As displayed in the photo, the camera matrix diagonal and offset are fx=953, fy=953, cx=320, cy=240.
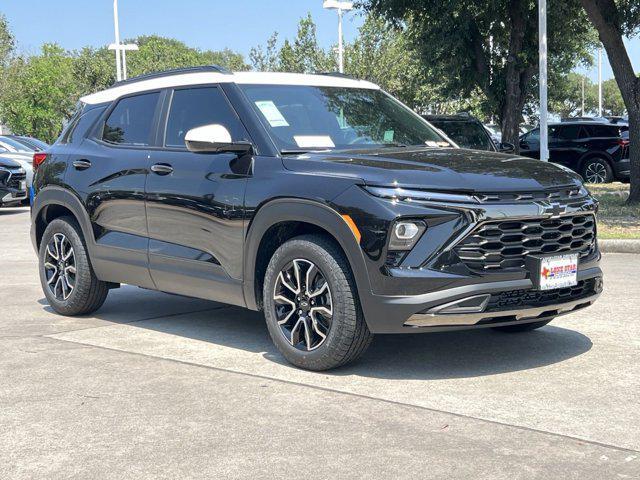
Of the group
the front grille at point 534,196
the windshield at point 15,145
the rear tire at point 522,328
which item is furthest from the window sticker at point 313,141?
the windshield at point 15,145

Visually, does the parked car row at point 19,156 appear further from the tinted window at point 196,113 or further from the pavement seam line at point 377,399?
Result: the pavement seam line at point 377,399

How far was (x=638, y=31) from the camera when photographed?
59.0 ft

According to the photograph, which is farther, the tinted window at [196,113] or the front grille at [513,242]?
the tinted window at [196,113]

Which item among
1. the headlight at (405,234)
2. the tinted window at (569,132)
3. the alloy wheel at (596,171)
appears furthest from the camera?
the tinted window at (569,132)

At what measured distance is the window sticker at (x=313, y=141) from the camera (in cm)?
607

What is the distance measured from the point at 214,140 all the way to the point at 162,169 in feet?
2.58

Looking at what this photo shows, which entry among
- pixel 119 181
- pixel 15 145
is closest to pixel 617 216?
pixel 119 181

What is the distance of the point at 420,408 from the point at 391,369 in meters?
0.86

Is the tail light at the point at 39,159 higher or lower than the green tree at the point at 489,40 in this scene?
lower

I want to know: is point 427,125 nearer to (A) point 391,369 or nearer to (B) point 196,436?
(A) point 391,369

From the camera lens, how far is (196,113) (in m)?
6.65

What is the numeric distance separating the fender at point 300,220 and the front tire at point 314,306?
117mm

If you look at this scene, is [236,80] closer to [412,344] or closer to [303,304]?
[303,304]

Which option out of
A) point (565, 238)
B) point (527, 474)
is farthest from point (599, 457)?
point (565, 238)
